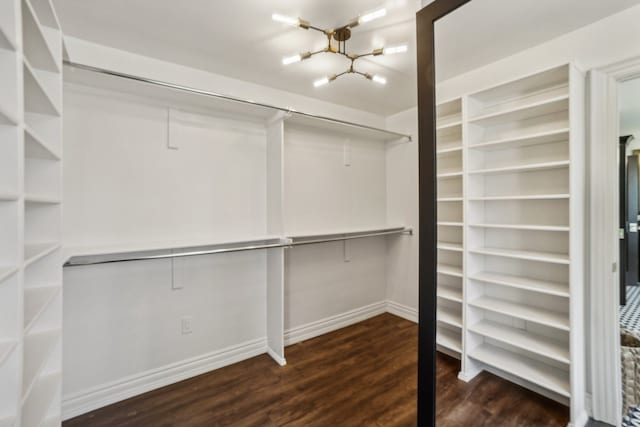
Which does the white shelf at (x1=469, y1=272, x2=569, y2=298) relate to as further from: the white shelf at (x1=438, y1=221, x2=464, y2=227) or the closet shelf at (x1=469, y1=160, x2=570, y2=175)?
the closet shelf at (x1=469, y1=160, x2=570, y2=175)

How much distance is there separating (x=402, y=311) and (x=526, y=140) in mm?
2665

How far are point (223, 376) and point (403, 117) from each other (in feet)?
9.66

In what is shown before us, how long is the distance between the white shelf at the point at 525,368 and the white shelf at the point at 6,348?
4.86 feet

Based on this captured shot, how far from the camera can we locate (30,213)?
1.35 metres

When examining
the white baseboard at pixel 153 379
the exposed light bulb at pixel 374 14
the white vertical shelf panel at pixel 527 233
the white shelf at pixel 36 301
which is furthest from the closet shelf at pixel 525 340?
the white baseboard at pixel 153 379

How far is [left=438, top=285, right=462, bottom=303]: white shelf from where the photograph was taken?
112 cm

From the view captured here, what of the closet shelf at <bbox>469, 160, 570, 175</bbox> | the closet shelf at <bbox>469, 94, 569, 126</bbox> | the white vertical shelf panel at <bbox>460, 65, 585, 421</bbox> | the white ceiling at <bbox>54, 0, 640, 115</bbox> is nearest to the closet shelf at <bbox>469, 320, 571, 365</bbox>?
the white vertical shelf panel at <bbox>460, 65, 585, 421</bbox>

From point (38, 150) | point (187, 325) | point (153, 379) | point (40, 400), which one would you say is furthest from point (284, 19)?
point (153, 379)

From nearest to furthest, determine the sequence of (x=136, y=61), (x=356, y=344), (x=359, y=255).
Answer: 1. (x=136, y=61)
2. (x=356, y=344)
3. (x=359, y=255)

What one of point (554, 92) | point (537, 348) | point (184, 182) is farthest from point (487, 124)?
point (184, 182)

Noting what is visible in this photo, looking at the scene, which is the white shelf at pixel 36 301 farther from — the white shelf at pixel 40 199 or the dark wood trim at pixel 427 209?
the dark wood trim at pixel 427 209

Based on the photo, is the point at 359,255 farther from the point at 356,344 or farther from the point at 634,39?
the point at 634,39

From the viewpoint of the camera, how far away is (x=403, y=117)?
3.07 meters

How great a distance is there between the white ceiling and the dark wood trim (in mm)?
48
